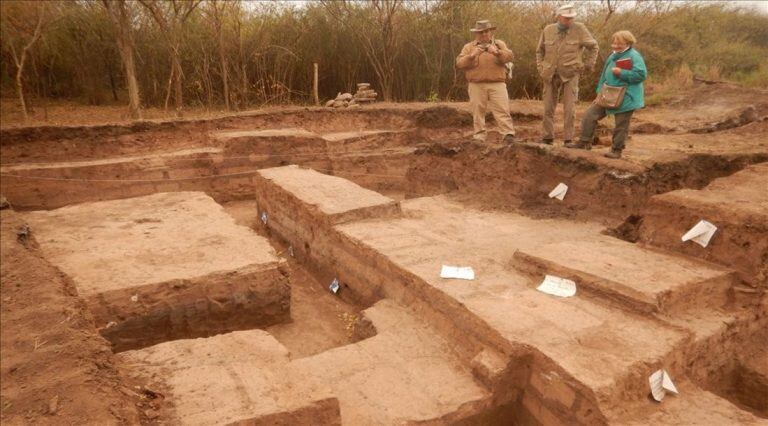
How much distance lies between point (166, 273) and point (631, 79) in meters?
4.33

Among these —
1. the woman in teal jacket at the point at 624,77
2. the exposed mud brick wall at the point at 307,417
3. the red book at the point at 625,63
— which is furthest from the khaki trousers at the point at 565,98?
the exposed mud brick wall at the point at 307,417

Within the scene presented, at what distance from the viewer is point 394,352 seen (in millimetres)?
2926

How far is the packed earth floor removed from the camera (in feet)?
7.07

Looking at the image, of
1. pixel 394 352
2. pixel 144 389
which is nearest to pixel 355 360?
pixel 394 352

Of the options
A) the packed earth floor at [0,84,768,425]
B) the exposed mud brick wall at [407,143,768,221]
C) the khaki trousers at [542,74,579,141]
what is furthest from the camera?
the khaki trousers at [542,74,579,141]

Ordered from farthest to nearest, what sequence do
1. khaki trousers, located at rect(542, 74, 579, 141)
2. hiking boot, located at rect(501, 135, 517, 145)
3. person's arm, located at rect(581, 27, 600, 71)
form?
1. hiking boot, located at rect(501, 135, 517, 145)
2. khaki trousers, located at rect(542, 74, 579, 141)
3. person's arm, located at rect(581, 27, 600, 71)

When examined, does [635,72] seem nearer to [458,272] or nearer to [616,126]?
[616,126]

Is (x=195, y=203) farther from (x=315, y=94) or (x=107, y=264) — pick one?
(x=315, y=94)

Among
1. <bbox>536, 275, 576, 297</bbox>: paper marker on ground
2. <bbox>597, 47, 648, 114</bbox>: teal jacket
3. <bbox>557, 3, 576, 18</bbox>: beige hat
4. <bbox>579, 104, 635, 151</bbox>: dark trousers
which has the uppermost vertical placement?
<bbox>557, 3, 576, 18</bbox>: beige hat

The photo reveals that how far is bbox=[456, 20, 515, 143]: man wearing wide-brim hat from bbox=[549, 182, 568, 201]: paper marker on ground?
1.16m

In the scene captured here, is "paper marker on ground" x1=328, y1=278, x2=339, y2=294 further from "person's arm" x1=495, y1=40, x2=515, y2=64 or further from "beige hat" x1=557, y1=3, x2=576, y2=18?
"beige hat" x1=557, y1=3, x2=576, y2=18

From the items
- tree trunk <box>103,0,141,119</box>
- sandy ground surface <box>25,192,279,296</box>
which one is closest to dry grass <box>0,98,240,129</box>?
tree trunk <box>103,0,141,119</box>

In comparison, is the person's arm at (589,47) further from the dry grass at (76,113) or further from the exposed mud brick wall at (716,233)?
the dry grass at (76,113)

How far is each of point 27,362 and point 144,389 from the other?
1.83 feet
